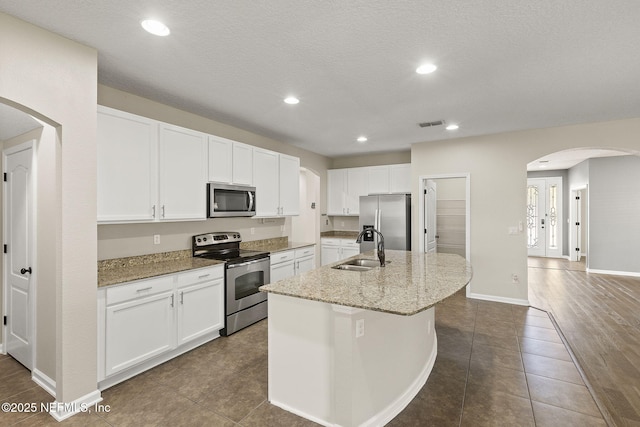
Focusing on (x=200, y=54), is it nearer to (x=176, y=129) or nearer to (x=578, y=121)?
(x=176, y=129)

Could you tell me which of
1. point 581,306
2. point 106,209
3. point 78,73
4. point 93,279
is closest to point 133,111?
point 78,73

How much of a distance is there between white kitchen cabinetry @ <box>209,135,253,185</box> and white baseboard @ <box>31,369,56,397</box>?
225 centimetres

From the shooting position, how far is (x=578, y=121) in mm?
4086

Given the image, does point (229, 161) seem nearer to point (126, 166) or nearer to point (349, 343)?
point (126, 166)

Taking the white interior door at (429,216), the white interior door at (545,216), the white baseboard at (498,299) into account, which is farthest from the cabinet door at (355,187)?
the white interior door at (545,216)

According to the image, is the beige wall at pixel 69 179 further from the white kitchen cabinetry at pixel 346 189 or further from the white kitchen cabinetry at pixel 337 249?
the white kitchen cabinetry at pixel 346 189

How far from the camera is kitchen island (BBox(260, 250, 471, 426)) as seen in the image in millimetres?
1901

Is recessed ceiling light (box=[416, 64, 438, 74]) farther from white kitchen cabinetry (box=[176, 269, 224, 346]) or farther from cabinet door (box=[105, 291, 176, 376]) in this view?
cabinet door (box=[105, 291, 176, 376])

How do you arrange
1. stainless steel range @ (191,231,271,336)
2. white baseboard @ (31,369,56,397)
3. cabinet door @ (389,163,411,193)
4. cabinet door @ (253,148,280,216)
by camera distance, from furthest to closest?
cabinet door @ (389,163,411,193)
cabinet door @ (253,148,280,216)
stainless steel range @ (191,231,271,336)
white baseboard @ (31,369,56,397)

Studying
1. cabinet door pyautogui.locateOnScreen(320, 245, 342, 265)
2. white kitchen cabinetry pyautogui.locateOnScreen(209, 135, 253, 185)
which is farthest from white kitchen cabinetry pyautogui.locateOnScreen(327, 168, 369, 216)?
white kitchen cabinetry pyautogui.locateOnScreen(209, 135, 253, 185)

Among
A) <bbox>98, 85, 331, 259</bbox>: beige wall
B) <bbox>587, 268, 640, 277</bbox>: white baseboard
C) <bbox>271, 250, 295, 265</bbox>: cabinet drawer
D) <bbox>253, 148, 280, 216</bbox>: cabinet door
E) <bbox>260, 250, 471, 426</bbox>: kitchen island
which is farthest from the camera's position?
<bbox>587, 268, 640, 277</bbox>: white baseboard

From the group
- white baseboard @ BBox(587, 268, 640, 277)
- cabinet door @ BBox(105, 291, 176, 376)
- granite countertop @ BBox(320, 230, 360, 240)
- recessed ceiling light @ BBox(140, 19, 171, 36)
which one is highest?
recessed ceiling light @ BBox(140, 19, 171, 36)

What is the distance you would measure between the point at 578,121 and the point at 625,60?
1.92 meters

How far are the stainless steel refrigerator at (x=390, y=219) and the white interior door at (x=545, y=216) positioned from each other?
5.80 m
